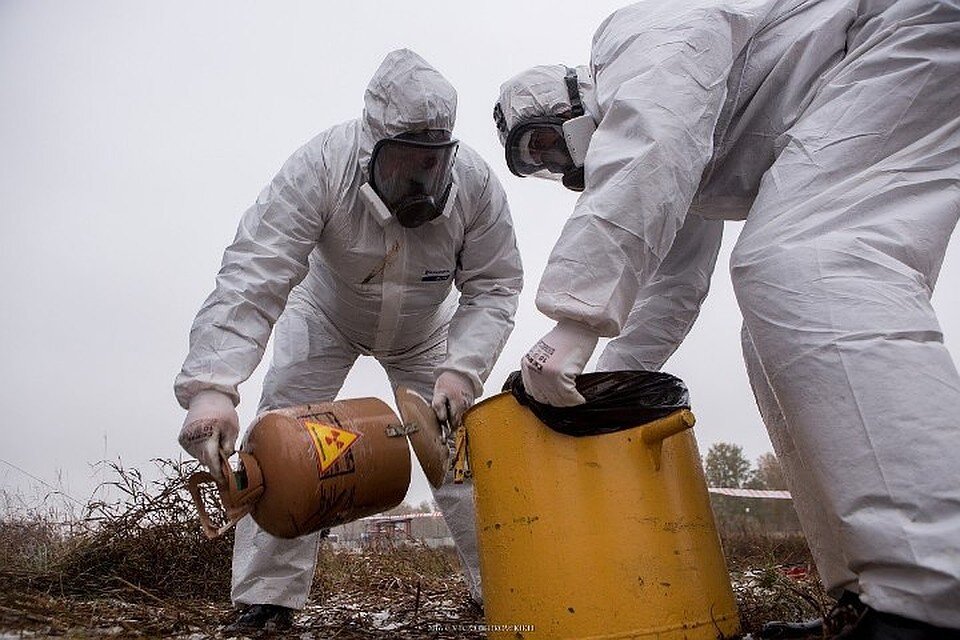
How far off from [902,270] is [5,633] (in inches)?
105

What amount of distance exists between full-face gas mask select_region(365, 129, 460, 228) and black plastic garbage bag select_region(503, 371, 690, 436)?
3.89 ft

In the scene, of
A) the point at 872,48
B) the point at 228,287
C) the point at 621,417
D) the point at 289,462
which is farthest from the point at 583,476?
the point at 228,287

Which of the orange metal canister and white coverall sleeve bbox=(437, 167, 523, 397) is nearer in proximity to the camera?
the orange metal canister

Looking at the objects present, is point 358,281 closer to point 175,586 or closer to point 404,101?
point 404,101

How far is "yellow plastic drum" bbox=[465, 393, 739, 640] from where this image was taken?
6.15 ft

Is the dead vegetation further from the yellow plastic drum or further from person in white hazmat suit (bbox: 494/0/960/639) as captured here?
person in white hazmat suit (bbox: 494/0/960/639)

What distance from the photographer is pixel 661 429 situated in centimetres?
194

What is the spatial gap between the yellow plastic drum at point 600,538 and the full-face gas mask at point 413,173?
1207 millimetres

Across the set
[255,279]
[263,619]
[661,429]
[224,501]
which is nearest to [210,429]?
[224,501]

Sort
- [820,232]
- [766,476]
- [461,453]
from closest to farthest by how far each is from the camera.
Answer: [820,232] < [461,453] < [766,476]

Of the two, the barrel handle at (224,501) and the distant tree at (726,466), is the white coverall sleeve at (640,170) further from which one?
the distant tree at (726,466)

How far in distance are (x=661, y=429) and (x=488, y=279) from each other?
1.67 m

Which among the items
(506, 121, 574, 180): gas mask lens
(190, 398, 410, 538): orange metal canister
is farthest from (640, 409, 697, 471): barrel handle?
(506, 121, 574, 180): gas mask lens

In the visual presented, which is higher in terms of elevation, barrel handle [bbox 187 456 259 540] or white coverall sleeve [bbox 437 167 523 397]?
white coverall sleeve [bbox 437 167 523 397]
